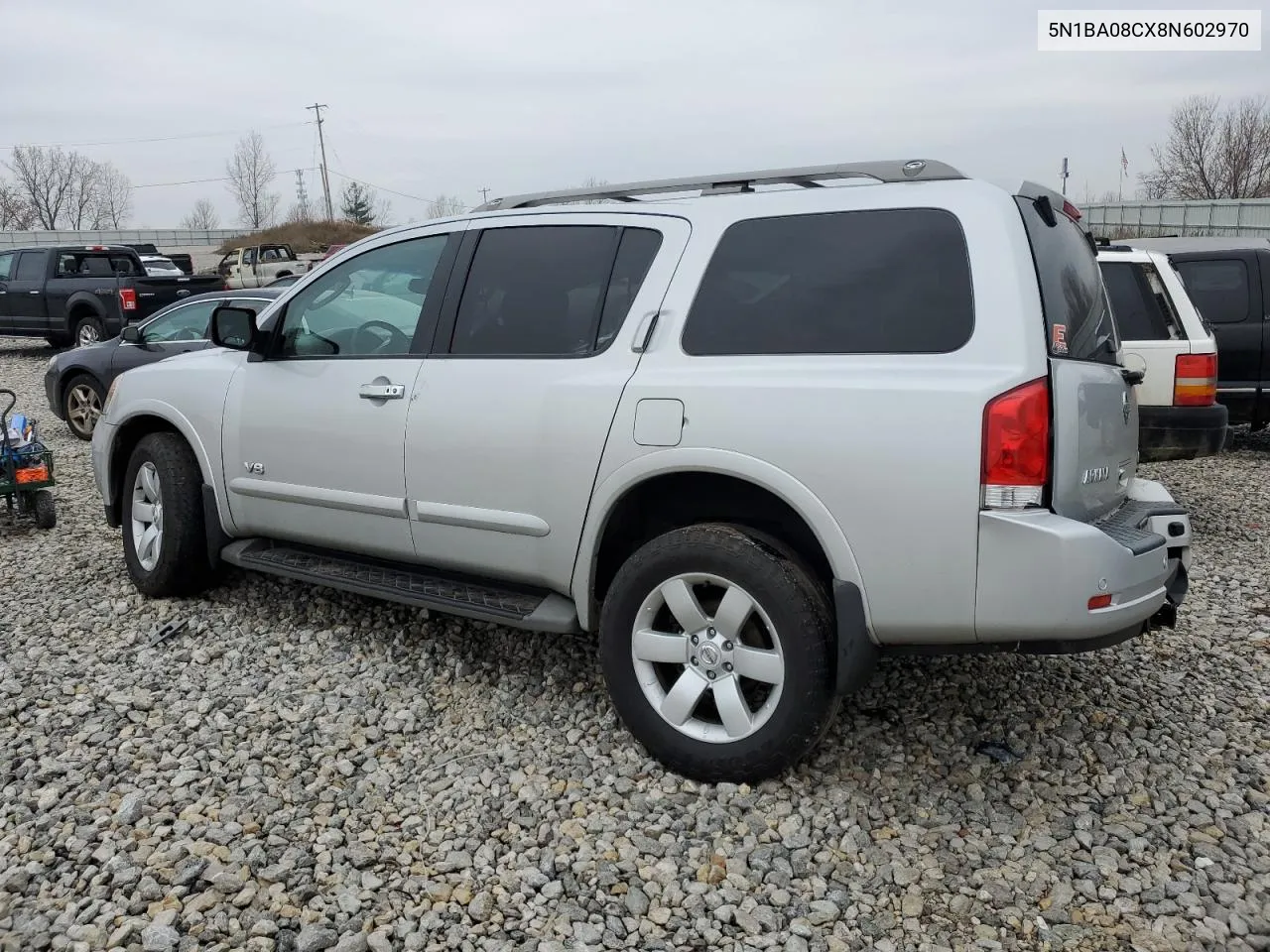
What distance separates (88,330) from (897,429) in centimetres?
1690

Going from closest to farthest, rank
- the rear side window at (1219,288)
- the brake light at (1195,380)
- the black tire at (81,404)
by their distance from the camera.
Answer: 1. the brake light at (1195,380)
2. the rear side window at (1219,288)
3. the black tire at (81,404)

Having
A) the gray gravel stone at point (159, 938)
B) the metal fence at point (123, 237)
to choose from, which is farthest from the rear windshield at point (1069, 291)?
the metal fence at point (123, 237)

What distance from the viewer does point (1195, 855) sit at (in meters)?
2.94

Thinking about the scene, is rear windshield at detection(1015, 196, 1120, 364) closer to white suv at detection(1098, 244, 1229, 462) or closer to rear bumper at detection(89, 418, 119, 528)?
white suv at detection(1098, 244, 1229, 462)

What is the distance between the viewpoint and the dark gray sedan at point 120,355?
9.97 m

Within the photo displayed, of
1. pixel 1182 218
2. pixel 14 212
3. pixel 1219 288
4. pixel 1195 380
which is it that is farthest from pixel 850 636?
pixel 14 212

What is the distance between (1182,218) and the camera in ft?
110

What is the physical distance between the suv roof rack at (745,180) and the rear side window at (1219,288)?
668 cm

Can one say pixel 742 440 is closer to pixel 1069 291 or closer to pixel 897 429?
pixel 897 429

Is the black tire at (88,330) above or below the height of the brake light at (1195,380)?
above

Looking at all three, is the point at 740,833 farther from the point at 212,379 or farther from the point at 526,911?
the point at 212,379

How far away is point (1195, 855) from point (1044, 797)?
449 mm

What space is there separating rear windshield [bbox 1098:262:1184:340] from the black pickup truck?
13704 millimetres

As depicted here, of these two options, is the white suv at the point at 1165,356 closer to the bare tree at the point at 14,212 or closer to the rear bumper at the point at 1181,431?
the rear bumper at the point at 1181,431
